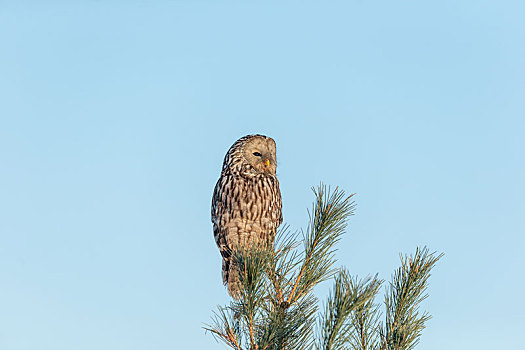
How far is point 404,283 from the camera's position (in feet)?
11.5

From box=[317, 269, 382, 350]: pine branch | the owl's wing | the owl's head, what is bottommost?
box=[317, 269, 382, 350]: pine branch

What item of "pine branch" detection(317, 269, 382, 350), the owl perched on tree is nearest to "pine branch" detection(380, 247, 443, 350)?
"pine branch" detection(317, 269, 382, 350)

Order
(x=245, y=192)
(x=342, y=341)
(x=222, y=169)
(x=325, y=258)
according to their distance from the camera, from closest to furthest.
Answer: (x=342, y=341) → (x=325, y=258) → (x=245, y=192) → (x=222, y=169)

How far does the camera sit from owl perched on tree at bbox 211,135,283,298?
676 centimetres

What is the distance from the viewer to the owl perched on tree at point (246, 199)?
266 inches

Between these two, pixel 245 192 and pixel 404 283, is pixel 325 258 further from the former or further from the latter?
pixel 245 192

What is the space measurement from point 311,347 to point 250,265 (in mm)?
617

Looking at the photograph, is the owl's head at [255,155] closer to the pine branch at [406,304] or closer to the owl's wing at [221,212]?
the owl's wing at [221,212]

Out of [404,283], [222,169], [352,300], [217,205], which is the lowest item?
[352,300]

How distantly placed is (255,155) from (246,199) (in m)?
0.71

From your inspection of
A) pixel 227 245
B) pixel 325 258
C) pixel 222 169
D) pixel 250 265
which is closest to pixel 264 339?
pixel 250 265

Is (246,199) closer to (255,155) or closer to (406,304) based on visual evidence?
(255,155)

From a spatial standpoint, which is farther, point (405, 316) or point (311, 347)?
point (405, 316)

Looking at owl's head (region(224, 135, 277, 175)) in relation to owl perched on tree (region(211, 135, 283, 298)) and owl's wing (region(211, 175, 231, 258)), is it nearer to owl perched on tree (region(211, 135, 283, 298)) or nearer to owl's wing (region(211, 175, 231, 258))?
owl perched on tree (region(211, 135, 283, 298))
